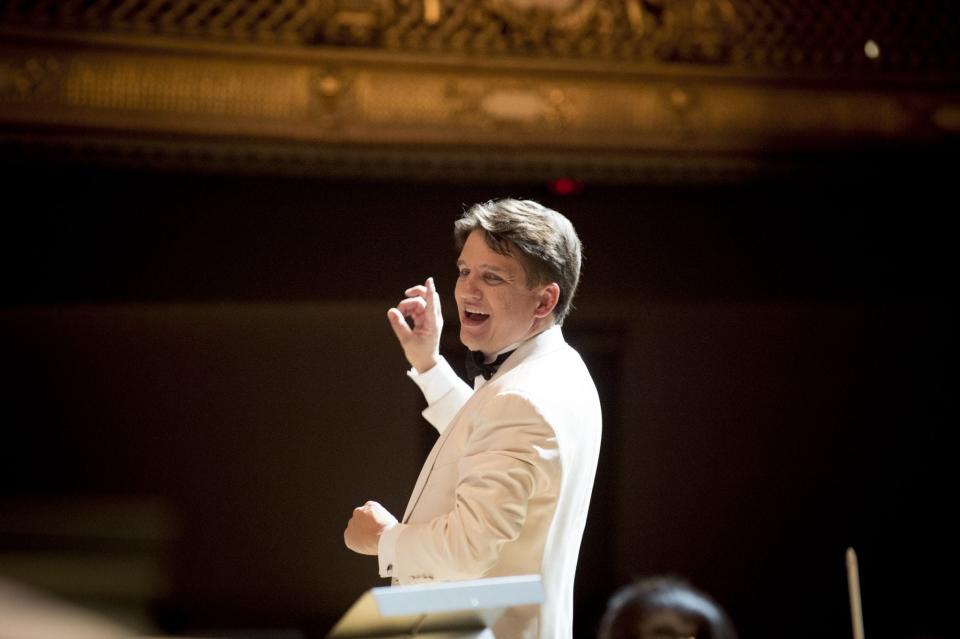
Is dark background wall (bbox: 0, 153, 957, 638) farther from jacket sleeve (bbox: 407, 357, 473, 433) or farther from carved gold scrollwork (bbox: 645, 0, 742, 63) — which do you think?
jacket sleeve (bbox: 407, 357, 473, 433)

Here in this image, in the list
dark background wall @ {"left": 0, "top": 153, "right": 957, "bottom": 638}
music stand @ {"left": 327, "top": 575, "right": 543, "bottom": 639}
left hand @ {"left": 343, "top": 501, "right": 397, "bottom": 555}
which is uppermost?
dark background wall @ {"left": 0, "top": 153, "right": 957, "bottom": 638}

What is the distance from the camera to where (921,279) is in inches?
171

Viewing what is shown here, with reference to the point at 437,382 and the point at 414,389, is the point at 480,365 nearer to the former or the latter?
the point at 437,382

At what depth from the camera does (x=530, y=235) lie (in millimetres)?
1893

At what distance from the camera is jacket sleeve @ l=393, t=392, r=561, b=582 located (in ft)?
5.38

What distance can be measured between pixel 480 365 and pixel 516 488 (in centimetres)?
41

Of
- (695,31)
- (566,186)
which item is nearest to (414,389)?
(566,186)

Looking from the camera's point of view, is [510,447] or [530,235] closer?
[510,447]

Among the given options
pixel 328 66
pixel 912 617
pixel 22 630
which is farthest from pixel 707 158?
pixel 22 630

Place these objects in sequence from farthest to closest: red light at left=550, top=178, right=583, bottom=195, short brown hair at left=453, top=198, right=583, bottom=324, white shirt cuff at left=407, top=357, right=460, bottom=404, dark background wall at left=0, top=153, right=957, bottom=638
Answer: red light at left=550, top=178, right=583, bottom=195 < dark background wall at left=0, top=153, right=957, bottom=638 < white shirt cuff at left=407, top=357, right=460, bottom=404 < short brown hair at left=453, top=198, right=583, bottom=324

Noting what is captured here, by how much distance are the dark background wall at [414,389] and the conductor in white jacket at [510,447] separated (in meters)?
2.09

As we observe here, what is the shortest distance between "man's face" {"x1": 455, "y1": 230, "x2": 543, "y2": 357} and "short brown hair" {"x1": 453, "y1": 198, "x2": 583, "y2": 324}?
15 mm

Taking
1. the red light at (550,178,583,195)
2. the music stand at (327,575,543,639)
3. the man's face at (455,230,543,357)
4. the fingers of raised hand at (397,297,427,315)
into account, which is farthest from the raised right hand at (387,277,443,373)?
the red light at (550,178,583,195)

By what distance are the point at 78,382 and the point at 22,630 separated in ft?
10.4
